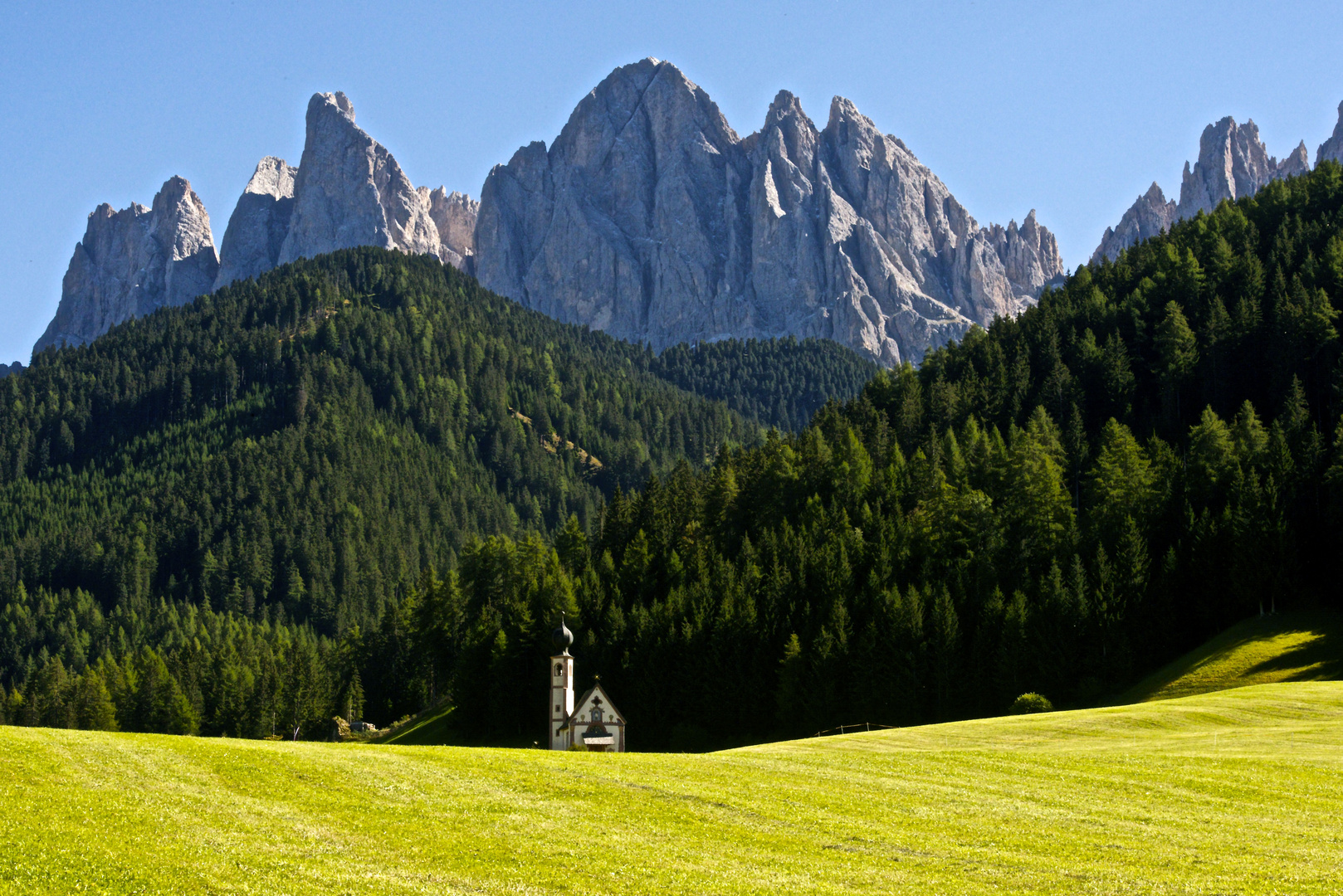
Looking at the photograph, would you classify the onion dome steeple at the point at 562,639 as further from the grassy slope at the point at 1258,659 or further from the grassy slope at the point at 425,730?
the grassy slope at the point at 1258,659

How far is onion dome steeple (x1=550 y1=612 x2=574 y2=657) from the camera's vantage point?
291 feet

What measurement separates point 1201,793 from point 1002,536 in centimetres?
6692

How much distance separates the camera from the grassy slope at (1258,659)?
76938mm

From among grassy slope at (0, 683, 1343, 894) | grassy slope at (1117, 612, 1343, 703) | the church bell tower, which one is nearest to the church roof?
the church bell tower

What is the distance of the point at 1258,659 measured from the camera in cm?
8069

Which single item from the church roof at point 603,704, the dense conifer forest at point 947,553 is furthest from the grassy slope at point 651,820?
the dense conifer forest at point 947,553

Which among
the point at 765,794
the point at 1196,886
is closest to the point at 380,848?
the point at 765,794

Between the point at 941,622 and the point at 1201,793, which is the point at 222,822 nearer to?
the point at 1201,793

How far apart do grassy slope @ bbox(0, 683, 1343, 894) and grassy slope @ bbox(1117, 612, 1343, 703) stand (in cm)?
3285

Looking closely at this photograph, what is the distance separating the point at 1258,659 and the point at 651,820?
62054mm

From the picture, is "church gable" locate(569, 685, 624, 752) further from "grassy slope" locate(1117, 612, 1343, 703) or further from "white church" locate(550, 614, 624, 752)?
"grassy slope" locate(1117, 612, 1343, 703)

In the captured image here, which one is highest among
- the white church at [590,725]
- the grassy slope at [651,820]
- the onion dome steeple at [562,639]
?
the onion dome steeple at [562,639]

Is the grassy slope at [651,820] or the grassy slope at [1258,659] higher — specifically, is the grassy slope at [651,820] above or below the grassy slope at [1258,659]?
below

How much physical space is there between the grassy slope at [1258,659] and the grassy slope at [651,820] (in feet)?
108
